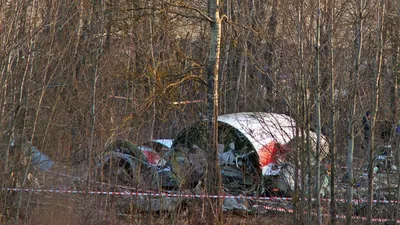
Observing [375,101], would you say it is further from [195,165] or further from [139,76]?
[139,76]

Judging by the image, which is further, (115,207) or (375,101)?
(115,207)

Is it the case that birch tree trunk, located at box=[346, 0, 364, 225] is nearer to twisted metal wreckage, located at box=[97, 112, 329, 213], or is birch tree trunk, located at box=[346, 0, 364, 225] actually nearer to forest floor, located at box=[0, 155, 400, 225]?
twisted metal wreckage, located at box=[97, 112, 329, 213]

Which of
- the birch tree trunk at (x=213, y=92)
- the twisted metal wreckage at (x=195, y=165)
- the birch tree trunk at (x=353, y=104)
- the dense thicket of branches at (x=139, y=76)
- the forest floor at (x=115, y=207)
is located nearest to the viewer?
the birch tree trunk at (x=353, y=104)

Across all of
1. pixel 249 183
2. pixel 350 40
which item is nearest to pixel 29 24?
pixel 350 40

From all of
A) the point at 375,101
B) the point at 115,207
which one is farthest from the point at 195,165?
the point at 375,101

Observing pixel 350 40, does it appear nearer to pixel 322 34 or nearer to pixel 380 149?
pixel 322 34

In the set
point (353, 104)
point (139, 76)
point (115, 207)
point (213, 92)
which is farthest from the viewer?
point (139, 76)

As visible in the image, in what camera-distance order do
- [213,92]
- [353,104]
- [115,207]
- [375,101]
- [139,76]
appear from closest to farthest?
[353,104] → [375,101] → [115,207] → [213,92] → [139,76]

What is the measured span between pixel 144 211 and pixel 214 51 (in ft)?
9.49

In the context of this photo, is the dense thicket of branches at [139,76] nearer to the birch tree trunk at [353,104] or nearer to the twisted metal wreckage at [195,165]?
the birch tree trunk at [353,104]

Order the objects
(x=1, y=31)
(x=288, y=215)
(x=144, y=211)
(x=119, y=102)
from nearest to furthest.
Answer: (x=1, y=31) → (x=288, y=215) → (x=144, y=211) → (x=119, y=102)

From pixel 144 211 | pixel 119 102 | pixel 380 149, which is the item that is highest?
pixel 119 102

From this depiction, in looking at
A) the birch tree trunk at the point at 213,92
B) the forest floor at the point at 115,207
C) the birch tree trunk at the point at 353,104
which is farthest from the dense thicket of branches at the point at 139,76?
the forest floor at the point at 115,207

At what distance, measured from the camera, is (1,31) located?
773 centimetres
